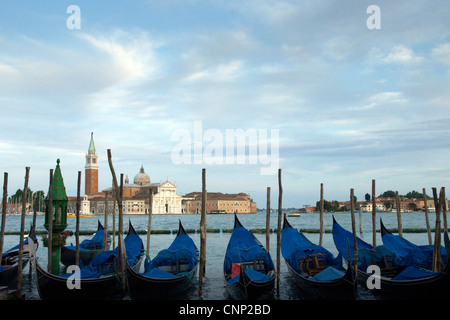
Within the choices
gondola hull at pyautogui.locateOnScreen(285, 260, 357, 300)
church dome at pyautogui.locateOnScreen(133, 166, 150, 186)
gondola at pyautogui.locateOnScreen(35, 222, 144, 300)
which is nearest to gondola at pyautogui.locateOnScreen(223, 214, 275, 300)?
gondola hull at pyautogui.locateOnScreen(285, 260, 357, 300)

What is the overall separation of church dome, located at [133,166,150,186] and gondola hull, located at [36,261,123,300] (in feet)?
296

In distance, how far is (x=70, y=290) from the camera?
7.39 metres

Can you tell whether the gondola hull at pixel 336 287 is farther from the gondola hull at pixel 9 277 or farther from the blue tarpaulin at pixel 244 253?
the gondola hull at pixel 9 277

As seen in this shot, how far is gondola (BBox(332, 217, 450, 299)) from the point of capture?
6508 millimetres

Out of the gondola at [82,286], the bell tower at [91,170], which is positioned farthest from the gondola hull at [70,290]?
the bell tower at [91,170]

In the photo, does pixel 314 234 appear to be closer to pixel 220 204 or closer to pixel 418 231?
pixel 418 231

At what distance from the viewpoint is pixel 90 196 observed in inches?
3509

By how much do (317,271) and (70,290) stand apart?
190 inches

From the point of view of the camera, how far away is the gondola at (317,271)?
732cm

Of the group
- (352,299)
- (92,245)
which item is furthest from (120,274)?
(92,245)

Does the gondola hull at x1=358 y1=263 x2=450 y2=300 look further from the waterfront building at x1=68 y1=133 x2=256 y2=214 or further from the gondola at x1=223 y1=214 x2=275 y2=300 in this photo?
the waterfront building at x1=68 y1=133 x2=256 y2=214

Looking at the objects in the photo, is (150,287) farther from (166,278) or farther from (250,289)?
(250,289)
